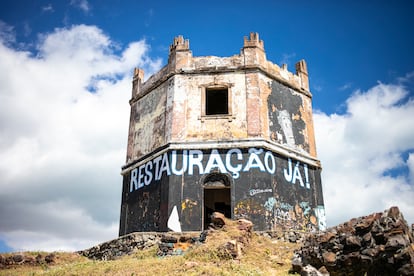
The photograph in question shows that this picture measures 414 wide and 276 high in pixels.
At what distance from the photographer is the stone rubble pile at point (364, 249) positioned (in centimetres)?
896

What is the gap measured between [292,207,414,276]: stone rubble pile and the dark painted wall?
4.95 m

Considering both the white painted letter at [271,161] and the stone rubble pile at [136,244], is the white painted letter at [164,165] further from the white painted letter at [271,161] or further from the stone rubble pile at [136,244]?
the white painted letter at [271,161]

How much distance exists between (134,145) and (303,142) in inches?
297

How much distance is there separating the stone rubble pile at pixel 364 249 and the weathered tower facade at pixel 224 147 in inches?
196

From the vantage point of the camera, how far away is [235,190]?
15.8 metres

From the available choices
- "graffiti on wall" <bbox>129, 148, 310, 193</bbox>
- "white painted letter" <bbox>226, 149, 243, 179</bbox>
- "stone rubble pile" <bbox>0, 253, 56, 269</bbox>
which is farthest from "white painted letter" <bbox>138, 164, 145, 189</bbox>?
"stone rubble pile" <bbox>0, 253, 56, 269</bbox>

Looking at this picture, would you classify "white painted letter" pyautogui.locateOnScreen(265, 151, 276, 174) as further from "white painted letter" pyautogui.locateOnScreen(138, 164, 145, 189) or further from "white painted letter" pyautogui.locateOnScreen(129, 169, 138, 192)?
"white painted letter" pyautogui.locateOnScreen(129, 169, 138, 192)

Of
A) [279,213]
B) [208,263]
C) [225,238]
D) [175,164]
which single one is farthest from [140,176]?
[208,263]

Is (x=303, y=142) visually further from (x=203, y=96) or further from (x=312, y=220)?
(x=203, y=96)

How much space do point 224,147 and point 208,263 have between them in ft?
21.0

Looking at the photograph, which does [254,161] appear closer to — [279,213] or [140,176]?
[279,213]

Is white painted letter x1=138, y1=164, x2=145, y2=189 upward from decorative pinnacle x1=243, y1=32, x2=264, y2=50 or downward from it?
downward

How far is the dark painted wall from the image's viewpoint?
1555 centimetres

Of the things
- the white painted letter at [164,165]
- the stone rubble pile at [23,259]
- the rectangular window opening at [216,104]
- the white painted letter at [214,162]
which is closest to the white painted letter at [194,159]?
the white painted letter at [214,162]
